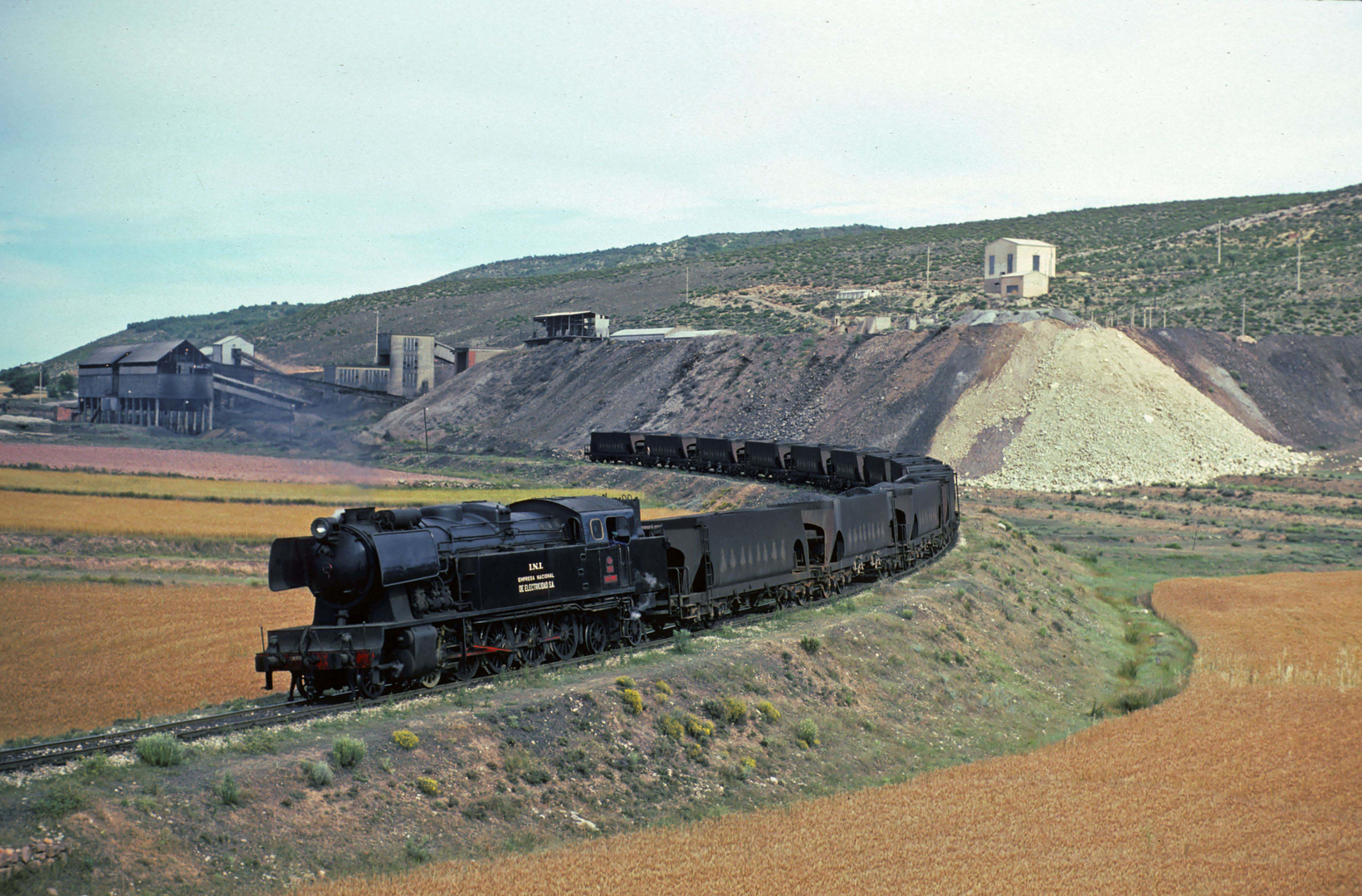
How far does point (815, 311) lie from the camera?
144250 millimetres

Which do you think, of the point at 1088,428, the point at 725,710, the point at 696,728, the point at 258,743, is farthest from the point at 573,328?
the point at 258,743

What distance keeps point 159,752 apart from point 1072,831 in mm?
14080

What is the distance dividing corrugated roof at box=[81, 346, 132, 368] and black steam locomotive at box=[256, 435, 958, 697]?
76.1m

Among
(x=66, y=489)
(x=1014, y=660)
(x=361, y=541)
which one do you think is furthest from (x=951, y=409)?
(x=361, y=541)

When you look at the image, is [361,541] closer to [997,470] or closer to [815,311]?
[997,470]

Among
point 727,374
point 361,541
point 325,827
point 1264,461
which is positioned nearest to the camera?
point 325,827

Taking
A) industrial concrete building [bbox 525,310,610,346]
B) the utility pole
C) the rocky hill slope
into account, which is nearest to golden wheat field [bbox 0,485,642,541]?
the rocky hill slope

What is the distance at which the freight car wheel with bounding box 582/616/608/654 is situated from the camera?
73.9 ft

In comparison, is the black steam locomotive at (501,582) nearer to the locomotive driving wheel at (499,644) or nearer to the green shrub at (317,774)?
the locomotive driving wheel at (499,644)

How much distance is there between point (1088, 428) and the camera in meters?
79.5

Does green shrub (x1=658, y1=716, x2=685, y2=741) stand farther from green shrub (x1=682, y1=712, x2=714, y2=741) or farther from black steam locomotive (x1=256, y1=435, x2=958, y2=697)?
black steam locomotive (x1=256, y1=435, x2=958, y2=697)

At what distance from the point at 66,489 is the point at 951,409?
199 ft

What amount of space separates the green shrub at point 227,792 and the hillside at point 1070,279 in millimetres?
106041

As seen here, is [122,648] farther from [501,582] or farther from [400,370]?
[400,370]
